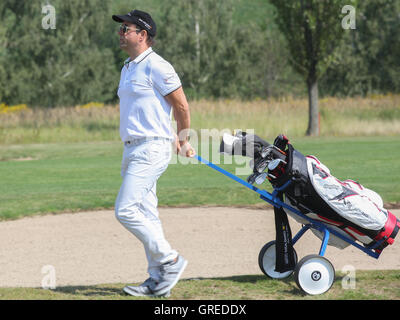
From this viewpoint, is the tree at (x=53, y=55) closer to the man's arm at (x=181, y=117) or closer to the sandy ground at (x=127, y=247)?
the sandy ground at (x=127, y=247)

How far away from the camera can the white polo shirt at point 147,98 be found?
487cm

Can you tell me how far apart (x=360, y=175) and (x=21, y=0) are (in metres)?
37.2

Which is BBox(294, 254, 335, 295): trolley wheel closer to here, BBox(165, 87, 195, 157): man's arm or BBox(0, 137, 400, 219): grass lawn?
BBox(165, 87, 195, 157): man's arm

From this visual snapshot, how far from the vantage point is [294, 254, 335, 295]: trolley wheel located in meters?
5.09

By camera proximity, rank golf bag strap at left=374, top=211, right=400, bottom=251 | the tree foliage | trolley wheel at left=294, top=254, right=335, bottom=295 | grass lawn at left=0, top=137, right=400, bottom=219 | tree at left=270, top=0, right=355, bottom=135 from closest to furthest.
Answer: trolley wheel at left=294, top=254, right=335, bottom=295
golf bag strap at left=374, top=211, right=400, bottom=251
grass lawn at left=0, top=137, right=400, bottom=219
tree at left=270, top=0, right=355, bottom=135
the tree foliage

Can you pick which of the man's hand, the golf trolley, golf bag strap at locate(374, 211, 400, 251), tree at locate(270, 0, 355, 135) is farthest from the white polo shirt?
tree at locate(270, 0, 355, 135)

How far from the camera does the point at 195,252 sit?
756cm

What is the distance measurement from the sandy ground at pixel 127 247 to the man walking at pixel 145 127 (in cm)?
137

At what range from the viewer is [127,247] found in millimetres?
7887

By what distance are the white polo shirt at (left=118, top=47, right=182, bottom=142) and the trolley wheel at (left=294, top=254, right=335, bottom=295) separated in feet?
4.67

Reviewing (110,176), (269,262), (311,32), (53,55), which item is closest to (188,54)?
(53,55)

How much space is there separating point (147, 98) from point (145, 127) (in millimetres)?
207

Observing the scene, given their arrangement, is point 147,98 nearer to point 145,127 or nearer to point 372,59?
point 145,127

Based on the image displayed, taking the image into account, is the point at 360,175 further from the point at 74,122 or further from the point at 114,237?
the point at 74,122
